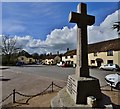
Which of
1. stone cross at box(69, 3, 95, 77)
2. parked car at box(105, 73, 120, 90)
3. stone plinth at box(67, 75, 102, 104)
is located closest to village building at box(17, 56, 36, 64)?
parked car at box(105, 73, 120, 90)

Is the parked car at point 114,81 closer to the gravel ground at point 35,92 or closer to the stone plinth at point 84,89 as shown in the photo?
the gravel ground at point 35,92

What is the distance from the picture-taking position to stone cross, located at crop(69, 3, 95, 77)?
7898 mm

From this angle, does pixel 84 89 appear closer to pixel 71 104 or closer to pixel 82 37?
pixel 71 104

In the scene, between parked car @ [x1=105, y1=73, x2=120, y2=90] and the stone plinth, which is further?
parked car @ [x1=105, y1=73, x2=120, y2=90]

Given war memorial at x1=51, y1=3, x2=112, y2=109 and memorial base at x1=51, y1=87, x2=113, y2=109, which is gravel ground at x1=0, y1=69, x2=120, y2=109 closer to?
memorial base at x1=51, y1=87, x2=113, y2=109

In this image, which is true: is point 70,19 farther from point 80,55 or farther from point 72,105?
point 72,105

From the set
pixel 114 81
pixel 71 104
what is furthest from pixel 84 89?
pixel 114 81

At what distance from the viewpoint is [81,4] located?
27.4 feet

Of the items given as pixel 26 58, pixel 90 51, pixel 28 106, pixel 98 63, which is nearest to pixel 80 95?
pixel 28 106

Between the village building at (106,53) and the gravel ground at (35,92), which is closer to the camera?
the gravel ground at (35,92)

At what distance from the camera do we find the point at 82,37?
7980mm

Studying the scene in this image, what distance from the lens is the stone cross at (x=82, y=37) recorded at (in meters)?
7.90

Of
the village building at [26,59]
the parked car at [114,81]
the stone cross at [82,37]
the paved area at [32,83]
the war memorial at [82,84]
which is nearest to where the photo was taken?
the war memorial at [82,84]

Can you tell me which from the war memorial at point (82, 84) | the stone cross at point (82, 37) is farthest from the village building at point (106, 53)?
the war memorial at point (82, 84)
